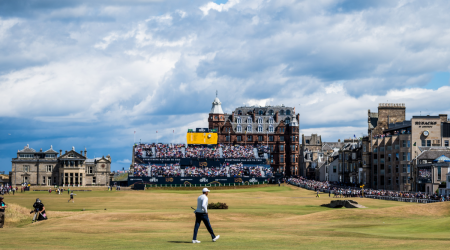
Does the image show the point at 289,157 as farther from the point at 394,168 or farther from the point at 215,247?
the point at 215,247

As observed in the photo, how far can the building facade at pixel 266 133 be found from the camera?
16312 cm

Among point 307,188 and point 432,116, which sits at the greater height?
point 432,116

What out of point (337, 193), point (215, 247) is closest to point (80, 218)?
point (215, 247)

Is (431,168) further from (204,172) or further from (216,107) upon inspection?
(216,107)

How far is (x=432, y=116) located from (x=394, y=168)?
14.1 m

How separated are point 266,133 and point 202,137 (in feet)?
78.1

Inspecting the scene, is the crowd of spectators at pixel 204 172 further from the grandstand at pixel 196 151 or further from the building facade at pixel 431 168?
the building facade at pixel 431 168

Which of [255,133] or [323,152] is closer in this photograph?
[255,133]

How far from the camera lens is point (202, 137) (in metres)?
152

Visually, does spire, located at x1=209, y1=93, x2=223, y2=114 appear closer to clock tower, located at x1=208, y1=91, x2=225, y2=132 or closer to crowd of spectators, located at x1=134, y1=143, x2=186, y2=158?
clock tower, located at x1=208, y1=91, x2=225, y2=132

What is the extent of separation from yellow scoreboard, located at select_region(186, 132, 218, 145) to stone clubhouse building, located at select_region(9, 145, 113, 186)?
24.7 meters

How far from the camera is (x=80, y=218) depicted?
38.7 m

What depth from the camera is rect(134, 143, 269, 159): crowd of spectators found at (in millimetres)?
138875

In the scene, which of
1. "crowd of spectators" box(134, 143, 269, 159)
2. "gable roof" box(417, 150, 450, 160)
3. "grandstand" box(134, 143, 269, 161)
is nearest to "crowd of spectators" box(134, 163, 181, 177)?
"grandstand" box(134, 143, 269, 161)
